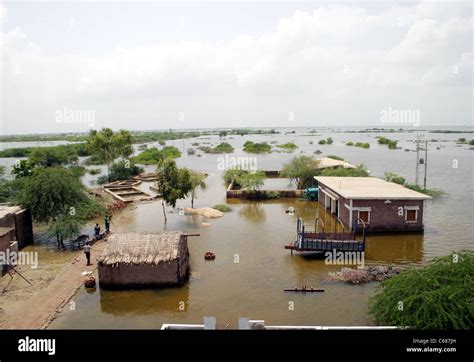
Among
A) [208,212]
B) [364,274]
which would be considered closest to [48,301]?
[364,274]

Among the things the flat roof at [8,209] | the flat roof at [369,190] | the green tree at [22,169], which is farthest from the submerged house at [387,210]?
the green tree at [22,169]

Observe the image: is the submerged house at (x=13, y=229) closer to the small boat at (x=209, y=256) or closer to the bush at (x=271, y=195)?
the small boat at (x=209, y=256)

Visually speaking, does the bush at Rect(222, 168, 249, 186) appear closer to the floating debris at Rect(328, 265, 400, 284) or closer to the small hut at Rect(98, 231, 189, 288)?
the floating debris at Rect(328, 265, 400, 284)

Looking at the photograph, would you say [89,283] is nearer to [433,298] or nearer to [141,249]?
[141,249]

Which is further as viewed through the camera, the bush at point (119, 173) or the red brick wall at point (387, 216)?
the bush at point (119, 173)

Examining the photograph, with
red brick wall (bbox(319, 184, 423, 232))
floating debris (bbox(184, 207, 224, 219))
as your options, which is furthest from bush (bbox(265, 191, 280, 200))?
red brick wall (bbox(319, 184, 423, 232))
